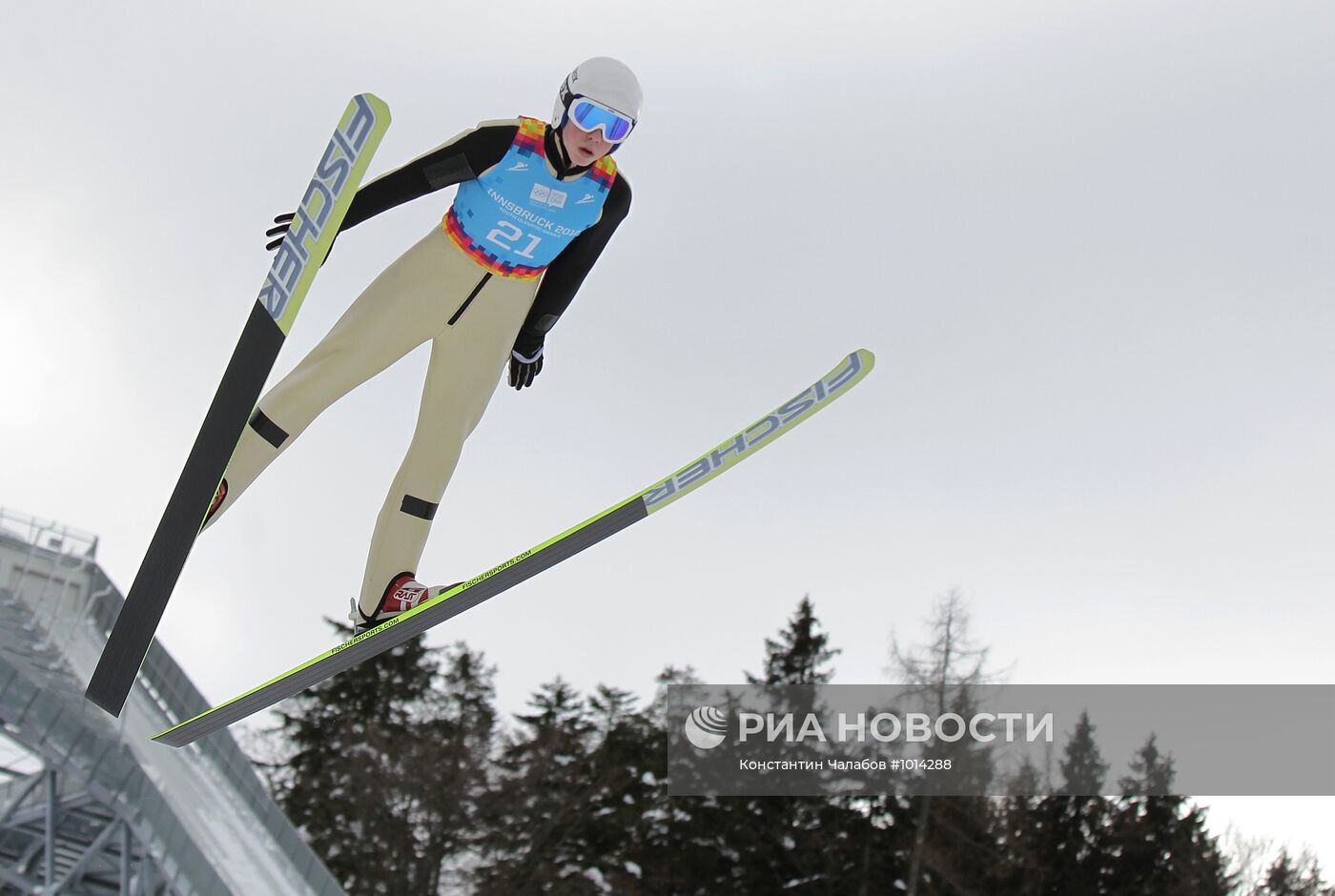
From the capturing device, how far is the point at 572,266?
471cm

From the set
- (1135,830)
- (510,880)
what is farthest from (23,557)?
(1135,830)

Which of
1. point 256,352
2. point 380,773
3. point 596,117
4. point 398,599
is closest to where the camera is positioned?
point 256,352

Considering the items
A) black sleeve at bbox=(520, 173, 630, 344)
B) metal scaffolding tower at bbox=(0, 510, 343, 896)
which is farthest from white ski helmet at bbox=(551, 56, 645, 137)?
metal scaffolding tower at bbox=(0, 510, 343, 896)

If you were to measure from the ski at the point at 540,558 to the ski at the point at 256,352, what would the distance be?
24.5 inches

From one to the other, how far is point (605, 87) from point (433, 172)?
0.65 m

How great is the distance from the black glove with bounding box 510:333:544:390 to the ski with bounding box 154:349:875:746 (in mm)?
640

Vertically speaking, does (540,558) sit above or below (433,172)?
below

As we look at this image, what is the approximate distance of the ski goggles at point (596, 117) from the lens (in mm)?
4160

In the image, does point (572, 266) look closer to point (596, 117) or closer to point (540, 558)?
point (596, 117)

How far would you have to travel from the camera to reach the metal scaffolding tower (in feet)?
63.1

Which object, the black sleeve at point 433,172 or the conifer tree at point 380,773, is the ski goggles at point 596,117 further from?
the conifer tree at point 380,773

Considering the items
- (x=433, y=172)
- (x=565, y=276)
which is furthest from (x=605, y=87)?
(x=565, y=276)

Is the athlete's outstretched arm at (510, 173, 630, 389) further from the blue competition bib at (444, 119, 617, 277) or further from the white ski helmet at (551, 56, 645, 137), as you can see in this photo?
the white ski helmet at (551, 56, 645, 137)

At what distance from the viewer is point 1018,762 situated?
1005 inches
